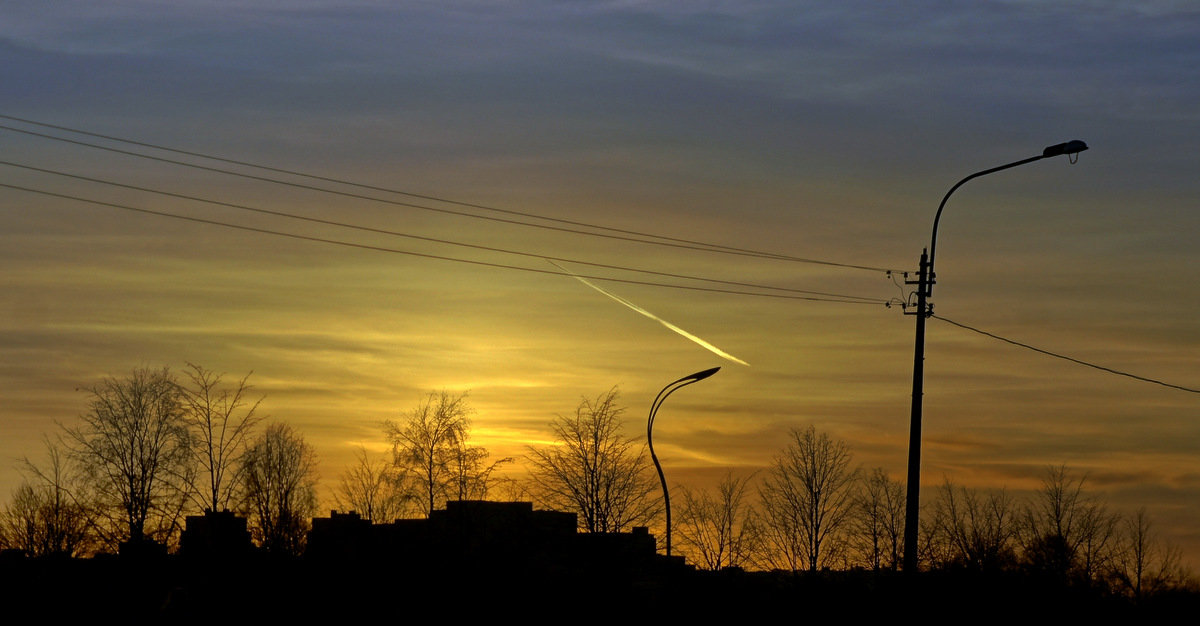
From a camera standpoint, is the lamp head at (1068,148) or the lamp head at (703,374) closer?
the lamp head at (1068,148)

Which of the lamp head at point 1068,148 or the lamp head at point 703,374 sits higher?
the lamp head at point 1068,148

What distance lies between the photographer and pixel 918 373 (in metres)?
37.0

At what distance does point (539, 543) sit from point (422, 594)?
38.7 ft

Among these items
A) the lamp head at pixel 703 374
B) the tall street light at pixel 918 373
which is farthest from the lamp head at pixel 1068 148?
the lamp head at pixel 703 374

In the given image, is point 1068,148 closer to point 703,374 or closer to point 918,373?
point 918,373

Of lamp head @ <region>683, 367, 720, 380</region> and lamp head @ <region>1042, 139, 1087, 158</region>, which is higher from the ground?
lamp head @ <region>1042, 139, 1087, 158</region>

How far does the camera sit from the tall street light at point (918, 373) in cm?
3542

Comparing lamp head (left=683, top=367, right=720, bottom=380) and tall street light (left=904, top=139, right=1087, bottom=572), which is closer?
tall street light (left=904, top=139, right=1087, bottom=572)

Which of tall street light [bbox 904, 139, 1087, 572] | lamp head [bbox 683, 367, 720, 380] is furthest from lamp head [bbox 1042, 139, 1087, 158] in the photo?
lamp head [bbox 683, 367, 720, 380]

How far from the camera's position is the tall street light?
116 feet

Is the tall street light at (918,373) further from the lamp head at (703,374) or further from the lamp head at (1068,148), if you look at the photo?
the lamp head at (703,374)

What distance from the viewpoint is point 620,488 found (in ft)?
302

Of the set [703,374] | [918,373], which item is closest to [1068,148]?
[918,373]

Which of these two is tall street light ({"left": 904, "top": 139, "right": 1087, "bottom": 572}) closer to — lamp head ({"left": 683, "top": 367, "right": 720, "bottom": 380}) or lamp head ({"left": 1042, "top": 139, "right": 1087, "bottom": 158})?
lamp head ({"left": 1042, "top": 139, "right": 1087, "bottom": 158})
